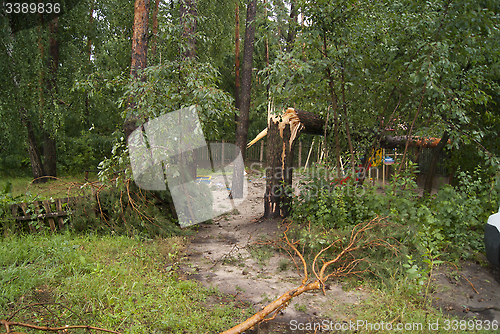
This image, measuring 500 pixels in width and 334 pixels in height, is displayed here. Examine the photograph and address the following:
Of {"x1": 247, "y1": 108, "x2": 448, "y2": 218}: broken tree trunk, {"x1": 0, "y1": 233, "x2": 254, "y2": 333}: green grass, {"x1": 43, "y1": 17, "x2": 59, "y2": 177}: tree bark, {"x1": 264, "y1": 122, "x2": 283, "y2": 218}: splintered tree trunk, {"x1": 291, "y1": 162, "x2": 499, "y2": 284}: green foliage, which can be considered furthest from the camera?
{"x1": 43, "y1": 17, "x2": 59, "y2": 177}: tree bark

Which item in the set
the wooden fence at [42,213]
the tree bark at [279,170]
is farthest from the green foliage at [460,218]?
the wooden fence at [42,213]

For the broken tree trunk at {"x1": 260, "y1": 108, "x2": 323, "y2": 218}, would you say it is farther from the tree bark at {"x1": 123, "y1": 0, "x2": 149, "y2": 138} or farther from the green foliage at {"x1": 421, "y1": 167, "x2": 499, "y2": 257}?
the tree bark at {"x1": 123, "y1": 0, "x2": 149, "y2": 138}

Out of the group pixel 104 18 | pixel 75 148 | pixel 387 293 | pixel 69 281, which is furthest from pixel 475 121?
pixel 75 148

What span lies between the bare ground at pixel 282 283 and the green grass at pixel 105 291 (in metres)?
0.34

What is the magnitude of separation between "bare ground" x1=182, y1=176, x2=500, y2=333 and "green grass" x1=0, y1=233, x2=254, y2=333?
34 centimetres

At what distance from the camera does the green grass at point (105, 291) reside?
10.4 feet

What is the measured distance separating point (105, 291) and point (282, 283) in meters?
2.15

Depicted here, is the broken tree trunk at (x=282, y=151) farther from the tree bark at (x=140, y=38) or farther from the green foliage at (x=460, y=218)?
the tree bark at (x=140, y=38)

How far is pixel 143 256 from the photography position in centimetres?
480

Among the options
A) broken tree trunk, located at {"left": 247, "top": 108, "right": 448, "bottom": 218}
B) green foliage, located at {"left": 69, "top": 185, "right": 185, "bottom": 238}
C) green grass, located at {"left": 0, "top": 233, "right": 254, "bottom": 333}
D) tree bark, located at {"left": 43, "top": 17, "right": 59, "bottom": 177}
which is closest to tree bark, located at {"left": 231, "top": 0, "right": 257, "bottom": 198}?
broken tree trunk, located at {"left": 247, "top": 108, "right": 448, "bottom": 218}

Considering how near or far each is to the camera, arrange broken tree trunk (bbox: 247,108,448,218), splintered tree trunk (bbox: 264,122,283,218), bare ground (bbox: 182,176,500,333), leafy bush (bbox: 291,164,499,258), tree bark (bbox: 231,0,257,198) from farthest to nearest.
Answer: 1. tree bark (bbox: 231,0,257,198)
2. splintered tree trunk (bbox: 264,122,283,218)
3. broken tree trunk (bbox: 247,108,448,218)
4. leafy bush (bbox: 291,164,499,258)
5. bare ground (bbox: 182,176,500,333)

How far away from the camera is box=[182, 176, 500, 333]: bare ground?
148 inches

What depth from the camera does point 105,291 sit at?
358 cm

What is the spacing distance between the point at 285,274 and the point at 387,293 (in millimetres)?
1396
